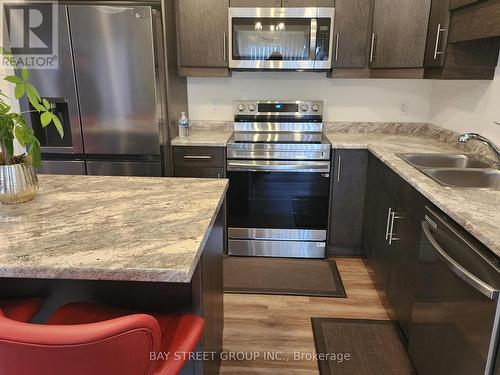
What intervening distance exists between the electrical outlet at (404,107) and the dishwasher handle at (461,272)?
192 centimetres

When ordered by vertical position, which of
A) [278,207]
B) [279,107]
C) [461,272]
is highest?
[279,107]

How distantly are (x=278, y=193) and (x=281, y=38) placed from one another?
46.4 inches

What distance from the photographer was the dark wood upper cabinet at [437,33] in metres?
2.46

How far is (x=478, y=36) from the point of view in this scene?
2.05 metres

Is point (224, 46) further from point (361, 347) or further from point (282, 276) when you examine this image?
point (361, 347)

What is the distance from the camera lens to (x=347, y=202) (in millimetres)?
2988

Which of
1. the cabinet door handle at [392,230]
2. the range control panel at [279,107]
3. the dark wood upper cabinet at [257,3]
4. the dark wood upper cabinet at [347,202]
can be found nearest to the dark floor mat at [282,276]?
the dark wood upper cabinet at [347,202]

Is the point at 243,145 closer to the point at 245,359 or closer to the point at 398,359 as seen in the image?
the point at 245,359

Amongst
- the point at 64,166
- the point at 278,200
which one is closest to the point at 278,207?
the point at 278,200

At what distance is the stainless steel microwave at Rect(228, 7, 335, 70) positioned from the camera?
2.89 metres

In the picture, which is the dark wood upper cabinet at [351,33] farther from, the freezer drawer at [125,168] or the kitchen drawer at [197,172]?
the freezer drawer at [125,168]

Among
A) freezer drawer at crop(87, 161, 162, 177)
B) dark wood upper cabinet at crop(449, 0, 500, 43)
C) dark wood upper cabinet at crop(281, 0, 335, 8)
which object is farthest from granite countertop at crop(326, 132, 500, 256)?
freezer drawer at crop(87, 161, 162, 177)

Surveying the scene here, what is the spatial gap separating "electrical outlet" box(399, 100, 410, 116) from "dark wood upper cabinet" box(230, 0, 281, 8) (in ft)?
4.50

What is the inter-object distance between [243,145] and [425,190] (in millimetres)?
1501
